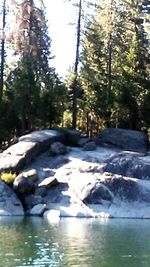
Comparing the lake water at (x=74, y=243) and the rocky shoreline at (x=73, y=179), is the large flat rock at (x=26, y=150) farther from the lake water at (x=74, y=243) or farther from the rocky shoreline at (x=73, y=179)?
the lake water at (x=74, y=243)

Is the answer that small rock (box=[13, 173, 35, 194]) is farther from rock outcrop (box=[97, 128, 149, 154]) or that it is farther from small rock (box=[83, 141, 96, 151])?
rock outcrop (box=[97, 128, 149, 154])

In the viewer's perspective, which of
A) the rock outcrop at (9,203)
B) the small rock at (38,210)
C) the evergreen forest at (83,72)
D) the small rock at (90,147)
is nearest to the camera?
the rock outcrop at (9,203)

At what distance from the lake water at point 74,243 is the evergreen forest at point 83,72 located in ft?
53.3

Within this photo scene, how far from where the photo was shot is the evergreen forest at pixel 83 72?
41688 mm

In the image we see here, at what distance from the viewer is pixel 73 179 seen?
99.5 ft

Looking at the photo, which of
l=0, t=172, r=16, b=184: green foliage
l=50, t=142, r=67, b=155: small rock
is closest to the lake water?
l=0, t=172, r=16, b=184: green foliage

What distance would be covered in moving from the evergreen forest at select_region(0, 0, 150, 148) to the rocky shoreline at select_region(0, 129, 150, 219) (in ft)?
20.0

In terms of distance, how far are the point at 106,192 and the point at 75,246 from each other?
10.0m

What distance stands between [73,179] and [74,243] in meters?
11.3

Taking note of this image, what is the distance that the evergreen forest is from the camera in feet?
137

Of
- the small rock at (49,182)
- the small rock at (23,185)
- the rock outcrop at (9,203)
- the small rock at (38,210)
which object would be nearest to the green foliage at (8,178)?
the small rock at (23,185)

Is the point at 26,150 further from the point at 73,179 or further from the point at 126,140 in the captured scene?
the point at 126,140

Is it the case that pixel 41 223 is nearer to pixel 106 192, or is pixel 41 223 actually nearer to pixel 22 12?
pixel 106 192

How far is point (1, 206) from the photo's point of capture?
28.4 meters
